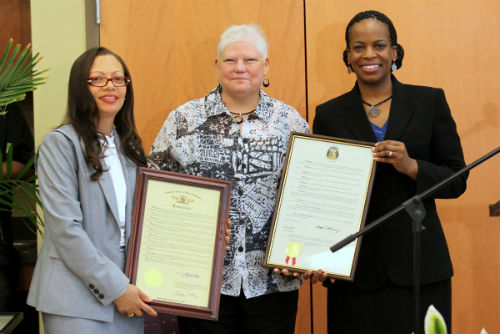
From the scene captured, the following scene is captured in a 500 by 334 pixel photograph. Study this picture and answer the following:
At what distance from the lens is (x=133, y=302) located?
6.96ft

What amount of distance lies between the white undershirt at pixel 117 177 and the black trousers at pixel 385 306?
2.97 ft

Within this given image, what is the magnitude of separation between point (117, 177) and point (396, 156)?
3.35 feet

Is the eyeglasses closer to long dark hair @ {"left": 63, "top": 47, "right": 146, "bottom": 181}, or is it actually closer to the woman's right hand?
long dark hair @ {"left": 63, "top": 47, "right": 146, "bottom": 181}

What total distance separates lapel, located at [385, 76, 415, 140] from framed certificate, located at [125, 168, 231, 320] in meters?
0.67

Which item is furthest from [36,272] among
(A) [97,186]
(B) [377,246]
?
(B) [377,246]

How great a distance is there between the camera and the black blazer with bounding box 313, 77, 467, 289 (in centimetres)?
233

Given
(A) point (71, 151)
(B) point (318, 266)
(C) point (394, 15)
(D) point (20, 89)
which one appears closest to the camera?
(A) point (71, 151)

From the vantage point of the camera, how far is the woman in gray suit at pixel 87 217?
205cm

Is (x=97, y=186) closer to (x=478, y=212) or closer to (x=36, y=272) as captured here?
(x=36, y=272)

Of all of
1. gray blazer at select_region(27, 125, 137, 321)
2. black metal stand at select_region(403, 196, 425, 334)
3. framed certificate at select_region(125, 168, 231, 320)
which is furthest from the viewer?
framed certificate at select_region(125, 168, 231, 320)

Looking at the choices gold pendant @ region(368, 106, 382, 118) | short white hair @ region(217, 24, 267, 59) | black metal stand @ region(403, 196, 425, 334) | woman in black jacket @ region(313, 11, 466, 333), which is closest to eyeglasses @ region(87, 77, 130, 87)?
short white hair @ region(217, 24, 267, 59)

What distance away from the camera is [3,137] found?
324cm

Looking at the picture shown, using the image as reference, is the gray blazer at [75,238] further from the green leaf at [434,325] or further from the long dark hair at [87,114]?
the green leaf at [434,325]

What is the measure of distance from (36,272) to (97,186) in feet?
1.21
